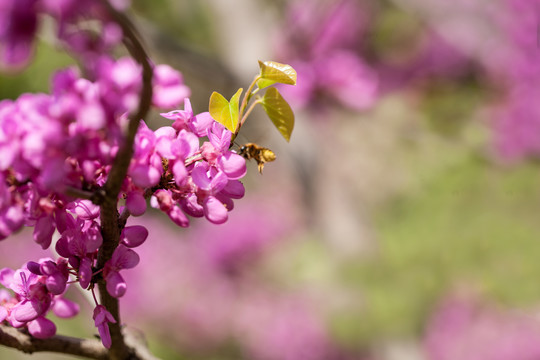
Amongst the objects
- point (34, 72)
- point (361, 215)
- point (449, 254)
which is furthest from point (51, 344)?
point (361, 215)

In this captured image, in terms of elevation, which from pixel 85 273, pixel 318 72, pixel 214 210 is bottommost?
pixel 318 72

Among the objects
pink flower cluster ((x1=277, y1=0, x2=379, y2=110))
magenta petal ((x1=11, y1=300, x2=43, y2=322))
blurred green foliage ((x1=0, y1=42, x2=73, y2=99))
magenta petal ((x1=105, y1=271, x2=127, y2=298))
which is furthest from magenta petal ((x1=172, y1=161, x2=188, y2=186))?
blurred green foliage ((x1=0, y1=42, x2=73, y2=99))

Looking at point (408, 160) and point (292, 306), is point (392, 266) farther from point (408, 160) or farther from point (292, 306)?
point (408, 160)

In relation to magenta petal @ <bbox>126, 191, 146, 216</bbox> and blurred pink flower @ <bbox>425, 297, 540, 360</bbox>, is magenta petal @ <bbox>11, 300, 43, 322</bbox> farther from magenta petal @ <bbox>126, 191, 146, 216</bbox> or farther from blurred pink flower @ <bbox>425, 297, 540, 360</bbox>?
blurred pink flower @ <bbox>425, 297, 540, 360</bbox>

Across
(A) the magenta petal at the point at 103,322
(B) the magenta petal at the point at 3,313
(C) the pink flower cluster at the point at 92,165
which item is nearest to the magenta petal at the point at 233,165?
(C) the pink flower cluster at the point at 92,165

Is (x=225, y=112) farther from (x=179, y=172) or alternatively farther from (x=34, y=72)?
(x=34, y=72)

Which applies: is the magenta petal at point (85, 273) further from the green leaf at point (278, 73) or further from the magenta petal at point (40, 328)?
the green leaf at point (278, 73)
